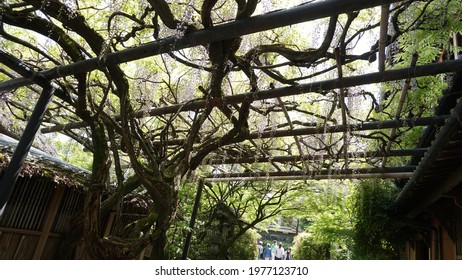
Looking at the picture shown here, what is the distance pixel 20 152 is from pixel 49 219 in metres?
2.15

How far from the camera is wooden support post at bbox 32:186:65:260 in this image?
421 cm

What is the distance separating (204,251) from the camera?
27.4 ft

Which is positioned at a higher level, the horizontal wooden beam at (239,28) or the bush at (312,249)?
the horizontal wooden beam at (239,28)

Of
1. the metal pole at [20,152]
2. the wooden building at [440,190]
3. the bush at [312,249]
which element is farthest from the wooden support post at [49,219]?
the bush at [312,249]

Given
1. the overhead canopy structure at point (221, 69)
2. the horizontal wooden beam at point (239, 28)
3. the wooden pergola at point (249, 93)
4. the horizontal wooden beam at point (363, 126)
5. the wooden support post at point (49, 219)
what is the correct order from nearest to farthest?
the horizontal wooden beam at point (239, 28), the wooden pergola at point (249, 93), the overhead canopy structure at point (221, 69), the horizontal wooden beam at point (363, 126), the wooden support post at point (49, 219)

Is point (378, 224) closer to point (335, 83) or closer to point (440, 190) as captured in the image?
point (440, 190)

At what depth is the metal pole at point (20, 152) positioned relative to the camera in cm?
242

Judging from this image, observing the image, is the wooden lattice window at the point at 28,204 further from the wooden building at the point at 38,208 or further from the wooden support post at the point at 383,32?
the wooden support post at the point at 383,32

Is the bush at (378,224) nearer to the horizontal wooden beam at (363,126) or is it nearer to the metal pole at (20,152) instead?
the horizontal wooden beam at (363,126)

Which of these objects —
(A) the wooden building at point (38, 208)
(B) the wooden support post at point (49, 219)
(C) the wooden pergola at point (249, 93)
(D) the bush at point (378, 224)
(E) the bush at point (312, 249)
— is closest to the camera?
(C) the wooden pergola at point (249, 93)

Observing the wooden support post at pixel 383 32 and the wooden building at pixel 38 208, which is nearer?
the wooden support post at pixel 383 32

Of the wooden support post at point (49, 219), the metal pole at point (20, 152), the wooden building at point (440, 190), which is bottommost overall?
the wooden support post at point (49, 219)

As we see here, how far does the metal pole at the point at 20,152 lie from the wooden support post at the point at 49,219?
2005 millimetres
